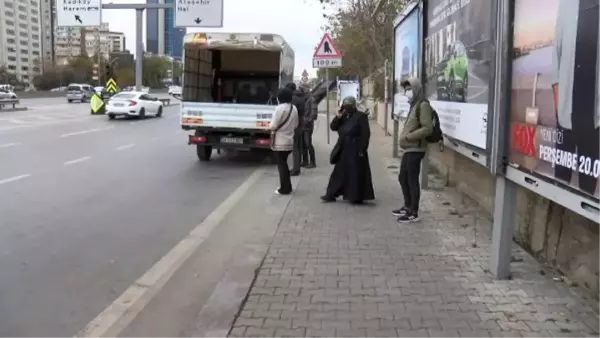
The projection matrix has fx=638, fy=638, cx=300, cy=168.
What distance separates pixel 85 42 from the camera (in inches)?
4596

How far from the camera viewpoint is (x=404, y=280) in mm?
5555

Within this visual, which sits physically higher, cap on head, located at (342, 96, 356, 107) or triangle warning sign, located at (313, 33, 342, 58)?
triangle warning sign, located at (313, 33, 342, 58)

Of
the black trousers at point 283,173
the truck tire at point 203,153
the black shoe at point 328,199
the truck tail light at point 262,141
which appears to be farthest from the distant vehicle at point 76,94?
the black shoe at point 328,199

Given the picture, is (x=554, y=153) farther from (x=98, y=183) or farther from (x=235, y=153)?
(x=235, y=153)

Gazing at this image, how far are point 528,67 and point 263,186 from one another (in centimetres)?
708

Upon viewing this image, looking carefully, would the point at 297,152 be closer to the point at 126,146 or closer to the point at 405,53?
the point at 405,53

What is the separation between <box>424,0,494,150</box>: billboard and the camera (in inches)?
239

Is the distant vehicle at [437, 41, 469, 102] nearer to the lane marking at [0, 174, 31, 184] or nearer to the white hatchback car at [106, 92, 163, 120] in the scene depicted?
the lane marking at [0, 174, 31, 184]

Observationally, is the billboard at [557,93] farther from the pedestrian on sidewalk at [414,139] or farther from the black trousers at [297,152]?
the black trousers at [297,152]

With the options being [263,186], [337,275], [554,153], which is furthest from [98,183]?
[554,153]

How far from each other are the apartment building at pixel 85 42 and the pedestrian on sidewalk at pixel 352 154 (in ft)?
355

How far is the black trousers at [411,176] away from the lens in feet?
25.5

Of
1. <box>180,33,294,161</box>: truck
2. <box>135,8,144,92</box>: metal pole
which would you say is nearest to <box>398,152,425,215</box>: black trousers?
<box>180,33,294,161</box>: truck

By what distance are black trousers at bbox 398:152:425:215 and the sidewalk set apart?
297 millimetres
